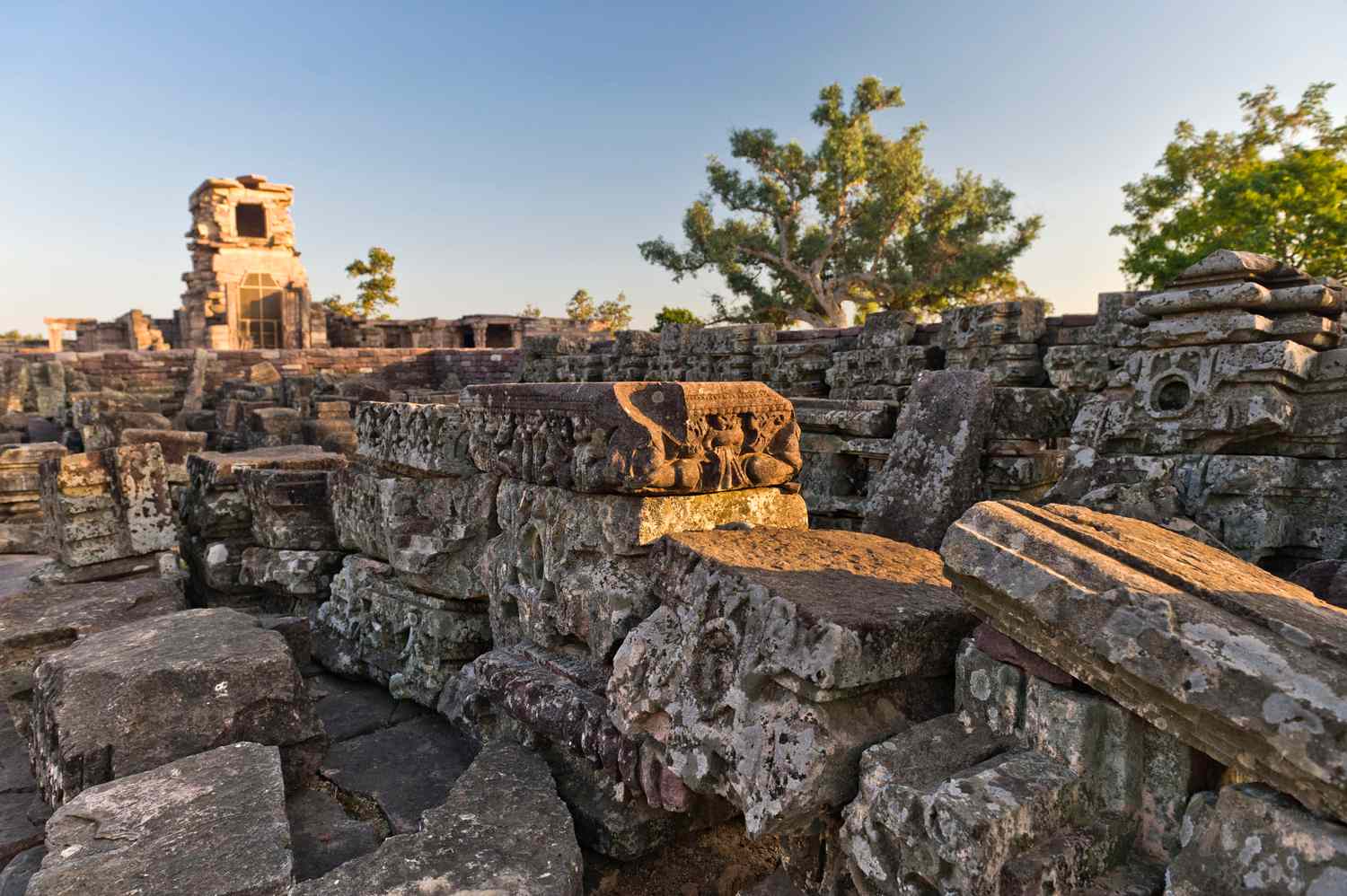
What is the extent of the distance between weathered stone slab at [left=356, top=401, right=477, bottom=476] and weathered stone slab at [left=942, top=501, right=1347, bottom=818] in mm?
2523

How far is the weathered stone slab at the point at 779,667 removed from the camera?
1.71m

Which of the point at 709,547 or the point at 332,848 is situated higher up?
the point at 709,547

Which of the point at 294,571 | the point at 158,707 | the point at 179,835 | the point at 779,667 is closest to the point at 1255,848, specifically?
the point at 779,667

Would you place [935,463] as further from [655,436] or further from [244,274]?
[244,274]

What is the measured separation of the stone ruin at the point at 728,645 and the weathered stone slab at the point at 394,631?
0.02 metres

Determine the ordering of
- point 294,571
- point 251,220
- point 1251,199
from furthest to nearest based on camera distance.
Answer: point 251,220, point 1251,199, point 294,571

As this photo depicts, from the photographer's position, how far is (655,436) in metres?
2.50

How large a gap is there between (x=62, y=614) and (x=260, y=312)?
25.4 m

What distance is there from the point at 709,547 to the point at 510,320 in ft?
84.5

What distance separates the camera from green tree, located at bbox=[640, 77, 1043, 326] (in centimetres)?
2680

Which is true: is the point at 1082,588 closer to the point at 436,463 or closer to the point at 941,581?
the point at 941,581

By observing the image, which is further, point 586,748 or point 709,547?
point 586,748

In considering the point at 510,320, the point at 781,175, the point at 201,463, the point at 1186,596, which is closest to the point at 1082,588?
the point at 1186,596

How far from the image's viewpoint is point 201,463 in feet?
17.2
